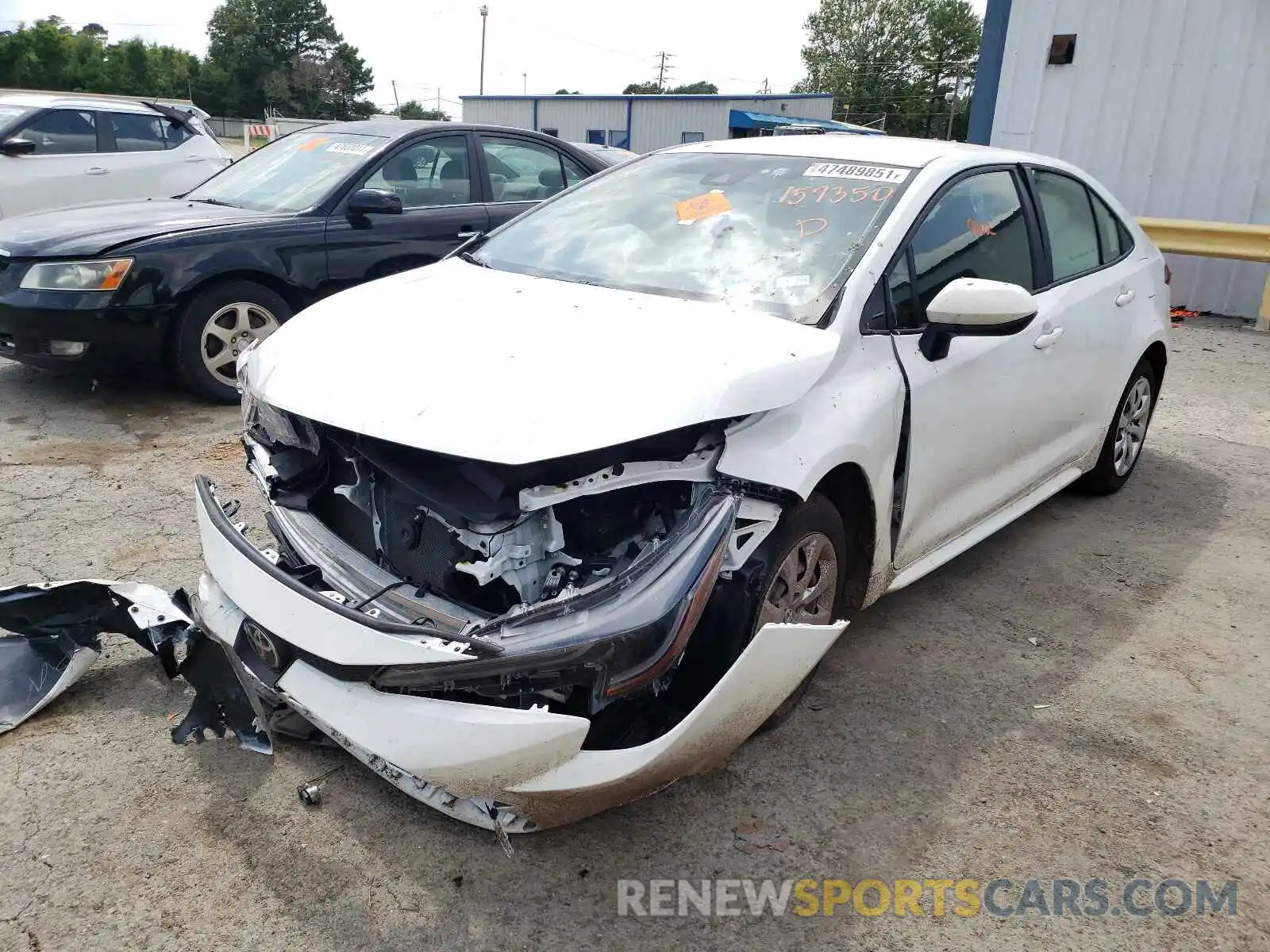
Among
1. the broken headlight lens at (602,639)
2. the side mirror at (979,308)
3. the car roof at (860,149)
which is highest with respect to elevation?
the car roof at (860,149)

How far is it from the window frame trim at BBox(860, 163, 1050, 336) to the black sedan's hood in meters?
4.12

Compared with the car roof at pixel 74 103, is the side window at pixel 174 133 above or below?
below

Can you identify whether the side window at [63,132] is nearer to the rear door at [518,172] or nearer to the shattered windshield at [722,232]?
the rear door at [518,172]

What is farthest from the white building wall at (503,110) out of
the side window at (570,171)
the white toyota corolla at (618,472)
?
the white toyota corolla at (618,472)

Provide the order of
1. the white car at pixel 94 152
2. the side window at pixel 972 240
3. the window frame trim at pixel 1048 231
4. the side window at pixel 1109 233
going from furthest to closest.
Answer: the white car at pixel 94 152 < the side window at pixel 1109 233 < the window frame trim at pixel 1048 231 < the side window at pixel 972 240

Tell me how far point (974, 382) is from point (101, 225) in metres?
4.89

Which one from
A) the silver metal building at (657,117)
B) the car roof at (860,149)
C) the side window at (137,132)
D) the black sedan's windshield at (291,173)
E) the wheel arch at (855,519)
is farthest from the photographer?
the silver metal building at (657,117)

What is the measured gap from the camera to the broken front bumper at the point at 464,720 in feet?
6.84

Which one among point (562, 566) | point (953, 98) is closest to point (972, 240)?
point (562, 566)

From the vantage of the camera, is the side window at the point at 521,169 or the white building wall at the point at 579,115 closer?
the side window at the point at 521,169

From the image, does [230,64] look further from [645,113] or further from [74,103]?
[74,103]

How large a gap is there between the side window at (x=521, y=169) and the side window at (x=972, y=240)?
3534 millimetres

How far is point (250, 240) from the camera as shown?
18.3 ft

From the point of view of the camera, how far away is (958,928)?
224cm
